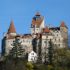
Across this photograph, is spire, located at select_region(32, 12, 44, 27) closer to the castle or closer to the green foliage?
the castle

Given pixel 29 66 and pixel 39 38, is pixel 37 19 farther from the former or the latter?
pixel 29 66

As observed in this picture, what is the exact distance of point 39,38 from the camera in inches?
4692

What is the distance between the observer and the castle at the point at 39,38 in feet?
383

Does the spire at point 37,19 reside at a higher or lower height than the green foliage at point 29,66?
higher

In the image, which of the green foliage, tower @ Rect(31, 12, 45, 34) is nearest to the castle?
tower @ Rect(31, 12, 45, 34)

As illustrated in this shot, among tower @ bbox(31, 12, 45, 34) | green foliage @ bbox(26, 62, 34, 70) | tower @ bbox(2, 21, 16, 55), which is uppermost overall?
tower @ bbox(31, 12, 45, 34)

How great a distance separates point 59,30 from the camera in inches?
4835

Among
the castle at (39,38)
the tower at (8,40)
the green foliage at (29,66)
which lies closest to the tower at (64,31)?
the castle at (39,38)

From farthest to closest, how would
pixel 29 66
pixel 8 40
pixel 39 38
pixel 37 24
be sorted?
pixel 37 24, pixel 8 40, pixel 39 38, pixel 29 66

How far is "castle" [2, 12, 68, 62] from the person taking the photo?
11667cm

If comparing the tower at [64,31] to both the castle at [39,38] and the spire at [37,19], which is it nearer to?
the castle at [39,38]

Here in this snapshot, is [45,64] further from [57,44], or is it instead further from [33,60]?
[57,44]

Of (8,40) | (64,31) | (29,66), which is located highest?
(64,31)

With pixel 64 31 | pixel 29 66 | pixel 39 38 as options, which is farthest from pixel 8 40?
pixel 29 66
